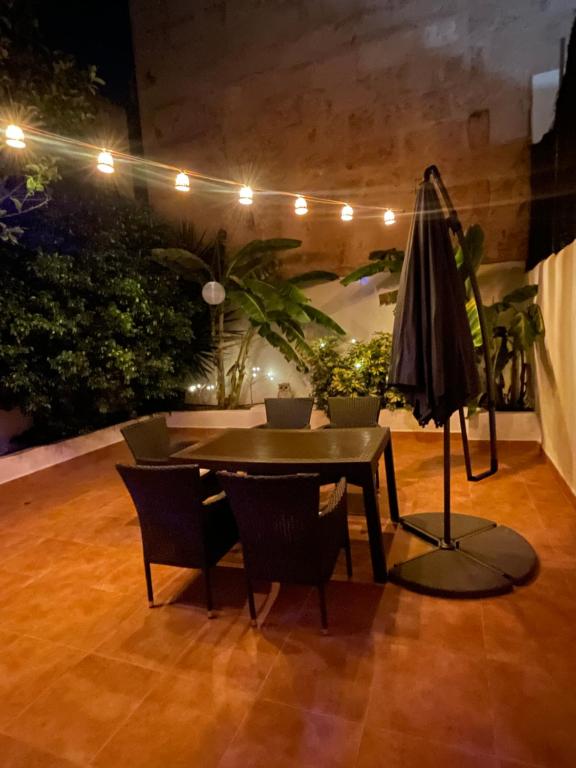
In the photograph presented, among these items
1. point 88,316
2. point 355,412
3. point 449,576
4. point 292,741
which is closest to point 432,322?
point 449,576

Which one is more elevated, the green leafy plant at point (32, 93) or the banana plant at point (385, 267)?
the green leafy plant at point (32, 93)

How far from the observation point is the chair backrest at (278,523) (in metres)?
2.08

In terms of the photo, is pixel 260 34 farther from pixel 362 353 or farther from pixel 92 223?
pixel 362 353

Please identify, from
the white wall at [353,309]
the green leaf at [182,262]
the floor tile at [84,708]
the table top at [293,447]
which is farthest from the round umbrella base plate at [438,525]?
the green leaf at [182,262]

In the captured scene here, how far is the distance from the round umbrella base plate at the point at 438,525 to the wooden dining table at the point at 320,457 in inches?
6.4

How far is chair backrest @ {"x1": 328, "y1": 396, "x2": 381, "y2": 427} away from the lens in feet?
13.1

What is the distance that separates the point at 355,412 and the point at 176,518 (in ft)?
6.75

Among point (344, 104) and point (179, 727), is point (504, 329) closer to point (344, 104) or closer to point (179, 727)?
point (344, 104)

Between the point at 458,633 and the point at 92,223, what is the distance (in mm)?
5758

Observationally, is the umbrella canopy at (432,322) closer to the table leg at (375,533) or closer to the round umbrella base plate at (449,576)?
the table leg at (375,533)

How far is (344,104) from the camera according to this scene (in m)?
7.01

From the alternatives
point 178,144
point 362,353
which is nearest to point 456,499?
point 362,353

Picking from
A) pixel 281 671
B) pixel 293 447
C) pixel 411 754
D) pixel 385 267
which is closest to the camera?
pixel 411 754

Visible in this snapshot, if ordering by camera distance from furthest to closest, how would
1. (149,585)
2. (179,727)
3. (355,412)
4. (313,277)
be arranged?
(313,277), (355,412), (149,585), (179,727)
